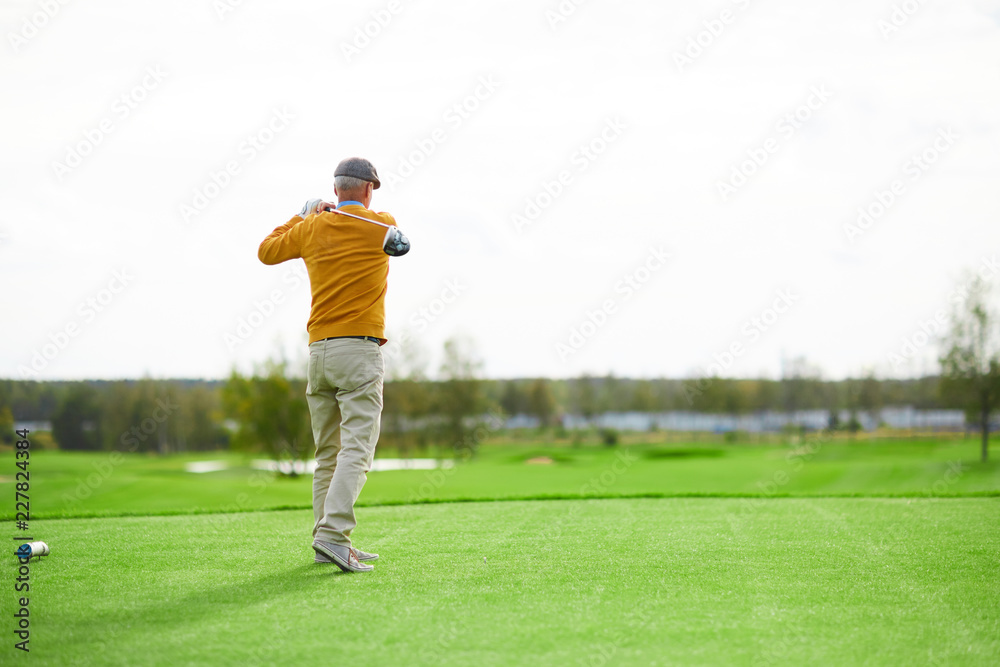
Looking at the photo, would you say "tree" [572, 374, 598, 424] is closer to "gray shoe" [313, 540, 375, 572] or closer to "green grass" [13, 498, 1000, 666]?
"green grass" [13, 498, 1000, 666]

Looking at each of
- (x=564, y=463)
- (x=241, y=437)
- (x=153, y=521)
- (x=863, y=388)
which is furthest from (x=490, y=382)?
(x=153, y=521)

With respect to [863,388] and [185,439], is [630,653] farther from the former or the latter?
[185,439]

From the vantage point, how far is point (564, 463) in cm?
4703

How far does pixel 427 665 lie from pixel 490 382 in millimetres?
63171

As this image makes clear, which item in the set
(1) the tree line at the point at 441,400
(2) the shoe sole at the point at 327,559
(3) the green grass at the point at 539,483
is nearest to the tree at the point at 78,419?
(1) the tree line at the point at 441,400

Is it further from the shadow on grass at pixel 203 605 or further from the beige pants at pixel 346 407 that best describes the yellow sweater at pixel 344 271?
the shadow on grass at pixel 203 605

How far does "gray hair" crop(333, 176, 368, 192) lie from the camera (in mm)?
4555

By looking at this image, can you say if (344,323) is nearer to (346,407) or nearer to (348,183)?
(346,407)

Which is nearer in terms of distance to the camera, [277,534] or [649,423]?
[277,534]

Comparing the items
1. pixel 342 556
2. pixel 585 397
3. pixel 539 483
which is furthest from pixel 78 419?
pixel 342 556

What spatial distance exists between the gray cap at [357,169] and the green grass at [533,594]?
7.00ft

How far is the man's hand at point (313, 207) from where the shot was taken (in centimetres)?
455

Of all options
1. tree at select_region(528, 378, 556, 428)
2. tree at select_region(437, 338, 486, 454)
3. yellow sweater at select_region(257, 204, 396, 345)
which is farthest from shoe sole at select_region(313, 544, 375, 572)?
tree at select_region(528, 378, 556, 428)

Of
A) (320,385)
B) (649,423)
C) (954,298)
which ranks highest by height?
(954,298)
